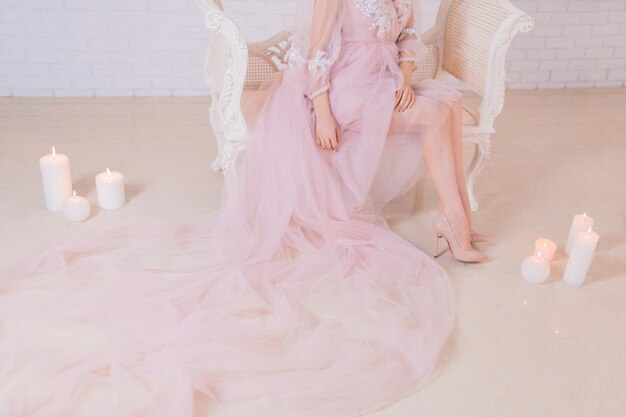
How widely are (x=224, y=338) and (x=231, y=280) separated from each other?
0.26 metres

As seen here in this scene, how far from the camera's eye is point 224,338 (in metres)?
1.71

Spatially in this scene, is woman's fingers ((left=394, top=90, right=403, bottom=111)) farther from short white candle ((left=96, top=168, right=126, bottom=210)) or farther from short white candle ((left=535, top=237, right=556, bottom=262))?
short white candle ((left=96, top=168, right=126, bottom=210))

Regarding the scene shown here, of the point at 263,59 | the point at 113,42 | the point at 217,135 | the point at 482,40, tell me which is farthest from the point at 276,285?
the point at 113,42

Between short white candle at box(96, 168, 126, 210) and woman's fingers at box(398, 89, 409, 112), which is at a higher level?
woman's fingers at box(398, 89, 409, 112)

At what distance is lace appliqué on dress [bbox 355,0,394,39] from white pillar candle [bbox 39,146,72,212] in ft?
3.83

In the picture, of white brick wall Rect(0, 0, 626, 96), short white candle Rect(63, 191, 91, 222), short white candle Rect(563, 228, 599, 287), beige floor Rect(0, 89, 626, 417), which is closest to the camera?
beige floor Rect(0, 89, 626, 417)

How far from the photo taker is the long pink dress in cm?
157

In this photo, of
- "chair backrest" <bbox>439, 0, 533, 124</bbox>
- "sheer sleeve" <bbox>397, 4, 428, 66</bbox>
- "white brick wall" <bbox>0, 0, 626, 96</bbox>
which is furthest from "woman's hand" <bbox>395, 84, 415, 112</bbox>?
"white brick wall" <bbox>0, 0, 626, 96</bbox>

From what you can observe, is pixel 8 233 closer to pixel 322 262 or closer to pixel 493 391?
pixel 322 262

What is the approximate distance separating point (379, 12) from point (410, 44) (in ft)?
0.58

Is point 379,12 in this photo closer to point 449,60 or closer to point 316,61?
point 316,61

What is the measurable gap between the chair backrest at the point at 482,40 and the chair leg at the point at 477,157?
0.08 meters

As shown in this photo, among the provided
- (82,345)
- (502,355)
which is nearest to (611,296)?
(502,355)

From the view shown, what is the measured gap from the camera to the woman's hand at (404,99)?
2176 millimetres
